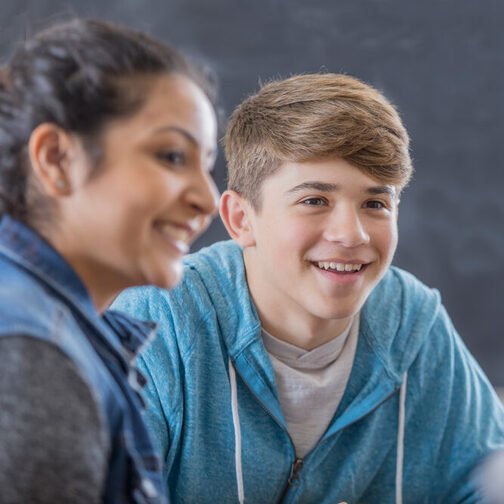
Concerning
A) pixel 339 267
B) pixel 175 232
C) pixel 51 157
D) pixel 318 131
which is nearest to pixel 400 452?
pixel 339 267

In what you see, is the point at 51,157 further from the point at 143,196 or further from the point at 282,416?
the point at 282,416

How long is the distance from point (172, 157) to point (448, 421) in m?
0.93

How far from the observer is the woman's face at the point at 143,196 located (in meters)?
0.69

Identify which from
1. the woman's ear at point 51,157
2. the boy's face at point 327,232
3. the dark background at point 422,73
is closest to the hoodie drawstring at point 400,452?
the boy's face at point 327,232

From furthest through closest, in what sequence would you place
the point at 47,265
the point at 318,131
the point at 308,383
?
the point at 308,383 → the point at 318,131 → the point at 47,265

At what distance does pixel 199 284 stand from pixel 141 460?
673 mm

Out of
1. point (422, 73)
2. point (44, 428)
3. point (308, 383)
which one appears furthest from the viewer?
point (422, 73)

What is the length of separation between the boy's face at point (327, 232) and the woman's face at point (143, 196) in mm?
492

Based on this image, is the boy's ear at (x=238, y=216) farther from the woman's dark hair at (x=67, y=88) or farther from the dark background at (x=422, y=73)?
the woman's dark hair at (x=67, y=88)

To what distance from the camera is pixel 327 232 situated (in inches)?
48.0

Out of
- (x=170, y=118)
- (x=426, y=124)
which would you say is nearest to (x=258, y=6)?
(x=426, y=124)

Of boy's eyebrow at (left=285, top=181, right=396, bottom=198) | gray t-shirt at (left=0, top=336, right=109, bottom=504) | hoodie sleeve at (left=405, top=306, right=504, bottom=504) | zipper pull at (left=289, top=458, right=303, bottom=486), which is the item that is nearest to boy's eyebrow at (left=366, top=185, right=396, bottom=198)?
boy's eyebrow at (left=285, top=181, right=396, bottom=198)

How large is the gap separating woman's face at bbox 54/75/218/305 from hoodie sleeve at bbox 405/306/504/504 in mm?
816

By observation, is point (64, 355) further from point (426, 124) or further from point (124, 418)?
point (426, 124)
